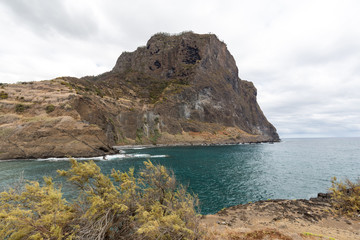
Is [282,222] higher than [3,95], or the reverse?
[3,95]

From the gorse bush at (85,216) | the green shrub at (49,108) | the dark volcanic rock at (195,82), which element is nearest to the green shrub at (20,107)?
the green shrub at (49,108)

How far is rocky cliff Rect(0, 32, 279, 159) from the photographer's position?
152 ft

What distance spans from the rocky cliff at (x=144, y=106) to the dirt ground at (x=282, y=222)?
150 ft

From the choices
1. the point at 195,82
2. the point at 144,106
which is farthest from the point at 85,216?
the point at 195,82

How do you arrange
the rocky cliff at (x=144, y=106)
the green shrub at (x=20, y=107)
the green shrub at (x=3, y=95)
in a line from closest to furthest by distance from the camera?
the rocky cliff at (x=144, y=106) → the green shrub at (x=20, y=107) → the green shrub at (x=3, y=95)

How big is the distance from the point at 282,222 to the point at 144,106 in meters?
96.8

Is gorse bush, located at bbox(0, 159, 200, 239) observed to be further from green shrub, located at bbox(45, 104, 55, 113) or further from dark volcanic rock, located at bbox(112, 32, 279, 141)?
dark volcanic rock, located at bbox(112, 32, 279, 141)

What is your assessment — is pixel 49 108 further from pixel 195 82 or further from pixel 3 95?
pixel 195 82

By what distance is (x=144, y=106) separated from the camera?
103 metres

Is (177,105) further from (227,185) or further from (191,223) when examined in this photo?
(191,223)

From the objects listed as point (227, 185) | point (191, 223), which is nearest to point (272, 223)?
point (191, 223)

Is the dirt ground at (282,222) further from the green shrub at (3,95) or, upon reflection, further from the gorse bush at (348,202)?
the green shrub at (3,95)

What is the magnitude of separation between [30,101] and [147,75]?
92555mm

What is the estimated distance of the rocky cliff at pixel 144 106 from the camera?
46.4 metres
